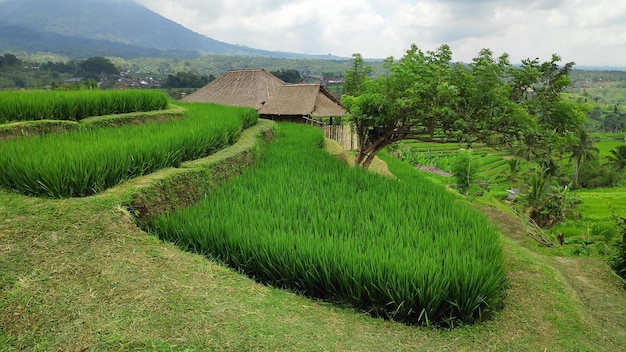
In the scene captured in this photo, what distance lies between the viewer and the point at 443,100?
Answer: 7008 mm

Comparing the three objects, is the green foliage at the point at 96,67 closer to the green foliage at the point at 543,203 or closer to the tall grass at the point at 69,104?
the tall grass at the point at 69,104

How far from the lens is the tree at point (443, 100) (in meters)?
6.45

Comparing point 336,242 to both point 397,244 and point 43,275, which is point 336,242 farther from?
point 43,275

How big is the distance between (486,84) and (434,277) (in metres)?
4.96

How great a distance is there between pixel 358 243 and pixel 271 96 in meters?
17.1

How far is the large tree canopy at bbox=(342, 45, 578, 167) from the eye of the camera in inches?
253

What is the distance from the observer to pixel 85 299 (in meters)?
2.24

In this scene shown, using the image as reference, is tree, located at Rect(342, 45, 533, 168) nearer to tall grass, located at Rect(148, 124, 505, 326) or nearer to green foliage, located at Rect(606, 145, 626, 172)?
tall grass, located at Rect(148, 124, 505, 326)

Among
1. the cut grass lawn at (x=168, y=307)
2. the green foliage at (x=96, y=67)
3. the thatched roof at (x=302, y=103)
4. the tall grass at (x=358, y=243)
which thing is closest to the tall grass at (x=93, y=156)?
the cut grass lawn at (x=168, y=307)

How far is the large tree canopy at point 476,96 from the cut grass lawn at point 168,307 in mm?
3900

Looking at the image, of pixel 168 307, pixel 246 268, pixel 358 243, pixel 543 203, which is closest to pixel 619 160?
pixel 543 203

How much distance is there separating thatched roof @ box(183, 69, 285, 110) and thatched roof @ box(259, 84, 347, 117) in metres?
1.36

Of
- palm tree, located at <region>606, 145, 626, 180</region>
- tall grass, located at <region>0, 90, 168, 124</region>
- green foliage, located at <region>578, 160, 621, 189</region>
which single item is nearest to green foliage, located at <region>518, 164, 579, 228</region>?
tall grass, located at <region>0, 90, 168, 124</region>

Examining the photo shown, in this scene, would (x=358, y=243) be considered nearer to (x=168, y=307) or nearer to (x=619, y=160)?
(x=168, y=307)
